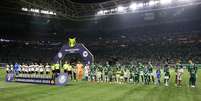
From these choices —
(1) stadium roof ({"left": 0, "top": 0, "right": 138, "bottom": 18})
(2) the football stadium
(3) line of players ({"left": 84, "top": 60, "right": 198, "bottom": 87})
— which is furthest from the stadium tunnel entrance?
(1) stadium roof ({"left": 0, "top": 0, "right": 138, "bottom": 18})

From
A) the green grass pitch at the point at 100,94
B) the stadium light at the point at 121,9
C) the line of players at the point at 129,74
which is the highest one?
the stadium light at the point at 121,9

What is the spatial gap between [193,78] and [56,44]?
6581 centimetres

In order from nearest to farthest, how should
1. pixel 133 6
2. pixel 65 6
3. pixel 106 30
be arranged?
pixel 133 6, pixel 65 6, pixel 106 30

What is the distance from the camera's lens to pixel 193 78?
21953mm

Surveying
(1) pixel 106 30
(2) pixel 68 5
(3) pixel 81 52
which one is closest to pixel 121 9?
(2) pixel 68 5

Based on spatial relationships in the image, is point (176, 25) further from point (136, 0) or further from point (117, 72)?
point (117, 72)

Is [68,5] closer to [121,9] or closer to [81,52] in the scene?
[121,9]

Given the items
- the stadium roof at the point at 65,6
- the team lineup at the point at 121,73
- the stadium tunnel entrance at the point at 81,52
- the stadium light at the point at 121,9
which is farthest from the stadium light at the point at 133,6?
the team lineup at the point at 121,73

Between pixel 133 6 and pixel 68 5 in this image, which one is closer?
pixel 133 6

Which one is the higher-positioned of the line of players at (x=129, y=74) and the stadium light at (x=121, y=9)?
the stadium light at (x=121, y=9)

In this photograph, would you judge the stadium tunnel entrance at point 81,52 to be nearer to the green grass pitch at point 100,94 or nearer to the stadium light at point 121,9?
the green grass pitch at point 100,94

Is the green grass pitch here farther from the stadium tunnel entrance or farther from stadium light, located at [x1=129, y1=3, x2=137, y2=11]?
stadium light, located at [x1=129, y1=3, x2=137, y2=11]

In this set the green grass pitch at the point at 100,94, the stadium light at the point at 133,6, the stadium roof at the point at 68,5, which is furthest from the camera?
the stadium light at the point at 133,6

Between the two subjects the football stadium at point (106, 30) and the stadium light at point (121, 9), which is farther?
the stadium light at point (121, 9)
